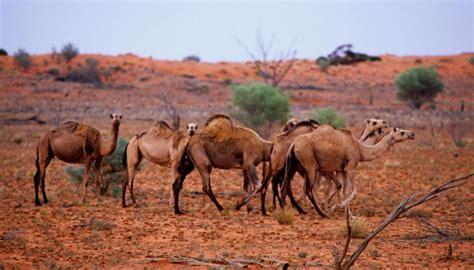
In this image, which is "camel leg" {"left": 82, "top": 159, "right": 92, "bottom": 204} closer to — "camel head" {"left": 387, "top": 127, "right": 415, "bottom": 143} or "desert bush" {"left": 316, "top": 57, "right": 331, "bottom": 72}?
"camel head" {"left": 387, "top": 127, "right": 415, "bottom": 143}

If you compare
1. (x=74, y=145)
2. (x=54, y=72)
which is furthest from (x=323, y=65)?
Answer: (x=74, y=145)

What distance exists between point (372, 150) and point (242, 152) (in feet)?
8.48

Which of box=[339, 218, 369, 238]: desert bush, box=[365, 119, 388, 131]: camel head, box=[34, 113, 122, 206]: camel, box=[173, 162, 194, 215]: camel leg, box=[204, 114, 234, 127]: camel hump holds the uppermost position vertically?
box=[204, 114, 234, 127]: camel hump

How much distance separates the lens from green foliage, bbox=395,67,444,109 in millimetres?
50906

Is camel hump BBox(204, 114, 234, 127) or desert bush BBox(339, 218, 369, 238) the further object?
camel hump BBox(204, 114, 234, 127)

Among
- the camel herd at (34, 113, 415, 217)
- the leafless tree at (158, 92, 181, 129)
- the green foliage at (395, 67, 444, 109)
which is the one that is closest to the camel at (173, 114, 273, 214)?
the camel herd at (34, 113, 415, 217)

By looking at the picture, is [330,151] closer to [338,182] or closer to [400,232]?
[338,182]

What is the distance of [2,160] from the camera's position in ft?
84.6

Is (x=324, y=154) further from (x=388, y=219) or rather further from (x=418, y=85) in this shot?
(x=418, y=85)

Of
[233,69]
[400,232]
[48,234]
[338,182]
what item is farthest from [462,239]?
[233,69]

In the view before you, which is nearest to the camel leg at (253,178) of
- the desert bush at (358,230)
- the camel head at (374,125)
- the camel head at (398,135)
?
the desert bush at (358,230)

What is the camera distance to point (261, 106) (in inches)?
1400

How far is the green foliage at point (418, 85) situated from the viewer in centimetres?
5091

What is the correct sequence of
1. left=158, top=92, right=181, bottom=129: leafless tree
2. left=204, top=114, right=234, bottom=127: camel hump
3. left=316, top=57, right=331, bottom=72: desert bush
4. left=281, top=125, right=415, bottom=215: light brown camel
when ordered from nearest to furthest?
left=281, top=125, right=415, bottom=215: light brown camel → left=204, top=114, right=234, bottom=127: camel hump → left=158, top=92, right=181, bottom=129: leafless tree → left=316, top=57, right=331, bottom=72: desert bush
